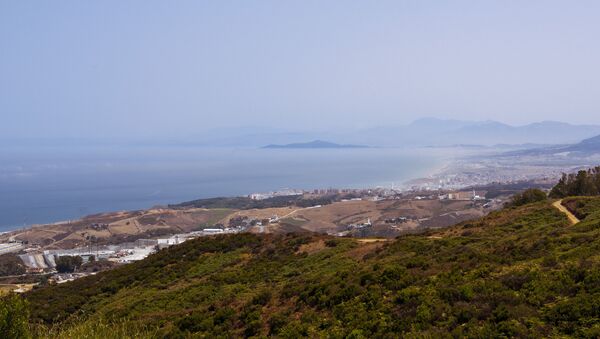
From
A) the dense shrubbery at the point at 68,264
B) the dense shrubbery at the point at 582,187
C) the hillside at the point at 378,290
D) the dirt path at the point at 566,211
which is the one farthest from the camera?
the dense shrubbery at the point at 68,264

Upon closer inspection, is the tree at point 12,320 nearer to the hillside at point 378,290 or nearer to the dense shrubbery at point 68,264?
the hillside at point 378,290

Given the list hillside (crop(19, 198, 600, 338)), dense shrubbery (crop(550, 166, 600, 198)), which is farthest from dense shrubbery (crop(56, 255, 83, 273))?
dense shrubbery (crop(550, 166, 600, 198))

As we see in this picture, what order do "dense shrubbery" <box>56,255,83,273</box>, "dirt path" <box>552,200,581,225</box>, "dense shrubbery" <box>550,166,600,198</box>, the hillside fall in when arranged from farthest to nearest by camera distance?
"dense shrubbery" <box>56,255,83,273</box> < "dense shrubbery" <box>550,166,600,198</box> < "dirt path" <box>552,200,581,225</box> < the hillside

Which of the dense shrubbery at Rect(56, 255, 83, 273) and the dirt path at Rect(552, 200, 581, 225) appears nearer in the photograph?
the dirt path at Rect(552, 200, 581, 225)

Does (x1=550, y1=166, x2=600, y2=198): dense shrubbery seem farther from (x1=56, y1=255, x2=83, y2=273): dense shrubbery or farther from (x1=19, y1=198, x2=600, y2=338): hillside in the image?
(x1=56, y1=255, x2=83, y2=273): dense shrubbery

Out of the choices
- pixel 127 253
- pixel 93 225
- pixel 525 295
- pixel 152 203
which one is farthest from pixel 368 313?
pixel 152 203

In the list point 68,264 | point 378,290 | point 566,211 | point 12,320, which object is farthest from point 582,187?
point 68,264

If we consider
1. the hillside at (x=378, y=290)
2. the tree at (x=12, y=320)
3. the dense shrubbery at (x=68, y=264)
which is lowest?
the dense shrubbery at (x=68, y=264)

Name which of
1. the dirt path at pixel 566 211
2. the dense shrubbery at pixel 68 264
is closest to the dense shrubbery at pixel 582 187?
the dirt path at pixel 566 211
